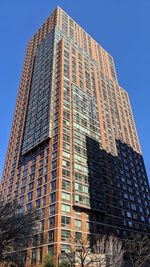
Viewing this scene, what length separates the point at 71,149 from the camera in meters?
67.6

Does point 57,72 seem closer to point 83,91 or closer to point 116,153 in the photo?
point 83,91

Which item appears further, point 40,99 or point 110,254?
point 40,99

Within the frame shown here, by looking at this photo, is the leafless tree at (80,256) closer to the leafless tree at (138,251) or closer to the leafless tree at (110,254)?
the leafless tree at (110,254)

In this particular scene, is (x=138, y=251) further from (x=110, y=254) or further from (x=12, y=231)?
(x=12, y=231)

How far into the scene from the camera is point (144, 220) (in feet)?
256

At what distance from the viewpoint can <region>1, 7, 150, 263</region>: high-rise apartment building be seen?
58.5 metres

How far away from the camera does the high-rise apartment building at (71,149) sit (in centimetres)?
5847

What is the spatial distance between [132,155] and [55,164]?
4320 cm

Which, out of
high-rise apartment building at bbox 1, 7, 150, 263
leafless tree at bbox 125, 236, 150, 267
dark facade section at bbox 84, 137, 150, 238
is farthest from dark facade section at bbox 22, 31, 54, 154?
leafless tree at bbox 125, 236, 150, 267

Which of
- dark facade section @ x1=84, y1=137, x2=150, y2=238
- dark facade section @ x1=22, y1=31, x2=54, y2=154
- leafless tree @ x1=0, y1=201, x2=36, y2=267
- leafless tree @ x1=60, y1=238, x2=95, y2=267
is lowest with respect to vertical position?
leafless tree @ x1=60, y1=238, x2=95, y2=267

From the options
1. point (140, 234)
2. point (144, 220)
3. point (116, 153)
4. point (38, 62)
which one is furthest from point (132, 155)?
point (38, 62)

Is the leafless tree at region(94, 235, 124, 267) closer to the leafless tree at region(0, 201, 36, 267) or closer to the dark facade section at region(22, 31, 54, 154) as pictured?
the leafless tree at region(0, 201, 36, 267)

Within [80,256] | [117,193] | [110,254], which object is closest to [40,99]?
[117,193]

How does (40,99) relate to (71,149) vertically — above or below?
above
